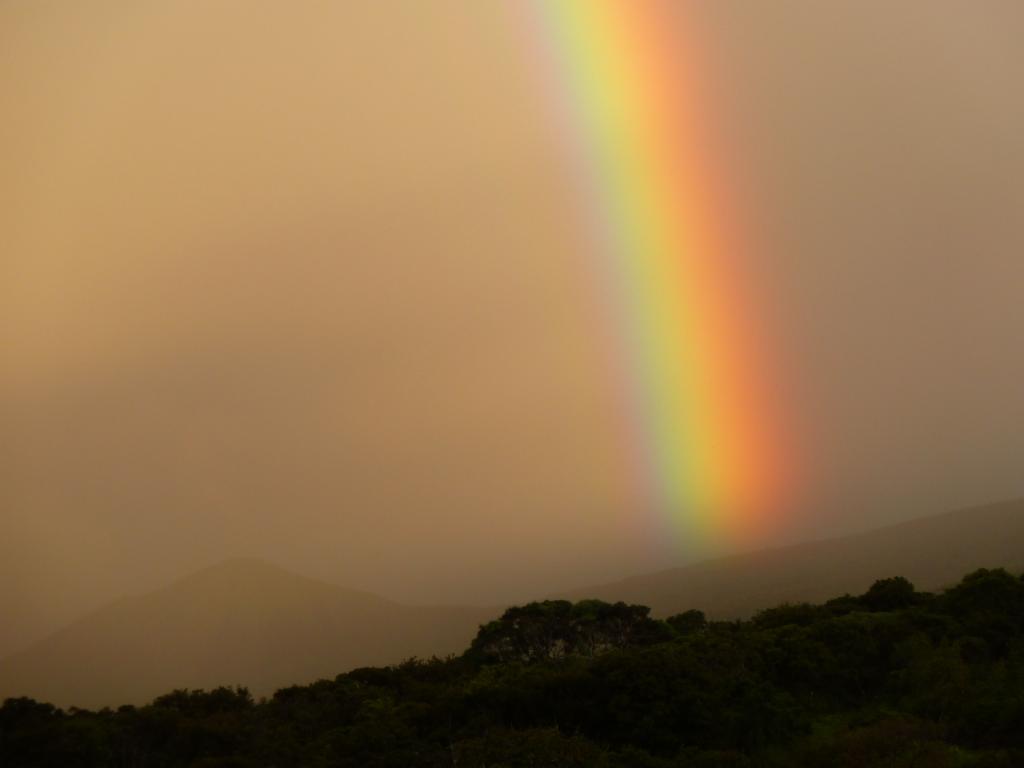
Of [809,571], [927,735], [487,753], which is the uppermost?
[809,571]

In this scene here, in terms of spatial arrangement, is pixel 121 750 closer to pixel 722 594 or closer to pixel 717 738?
pixel 717 738

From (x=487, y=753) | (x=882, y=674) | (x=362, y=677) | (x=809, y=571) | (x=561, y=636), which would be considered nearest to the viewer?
(x=487, y=753)

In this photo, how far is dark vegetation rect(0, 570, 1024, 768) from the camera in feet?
59.7

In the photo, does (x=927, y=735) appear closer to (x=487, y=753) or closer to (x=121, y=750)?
(x=487, y=753)

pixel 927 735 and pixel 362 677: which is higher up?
pixel 362 677

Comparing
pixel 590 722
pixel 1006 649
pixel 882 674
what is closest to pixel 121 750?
pixel 590 722

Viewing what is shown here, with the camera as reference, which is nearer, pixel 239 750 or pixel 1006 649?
pixel 239 750

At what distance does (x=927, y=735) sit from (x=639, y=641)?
1504 centimetres

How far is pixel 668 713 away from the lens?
66.0ft

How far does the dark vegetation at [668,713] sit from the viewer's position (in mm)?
18188

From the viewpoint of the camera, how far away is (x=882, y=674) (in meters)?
24.0

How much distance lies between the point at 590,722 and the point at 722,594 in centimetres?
3692

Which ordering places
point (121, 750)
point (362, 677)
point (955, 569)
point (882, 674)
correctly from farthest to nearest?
point (955, 569) → point (362, 677) → point (882, 674) → point (121, 750)

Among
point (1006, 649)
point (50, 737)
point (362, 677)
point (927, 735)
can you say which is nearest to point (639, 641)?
point (362, 677)
